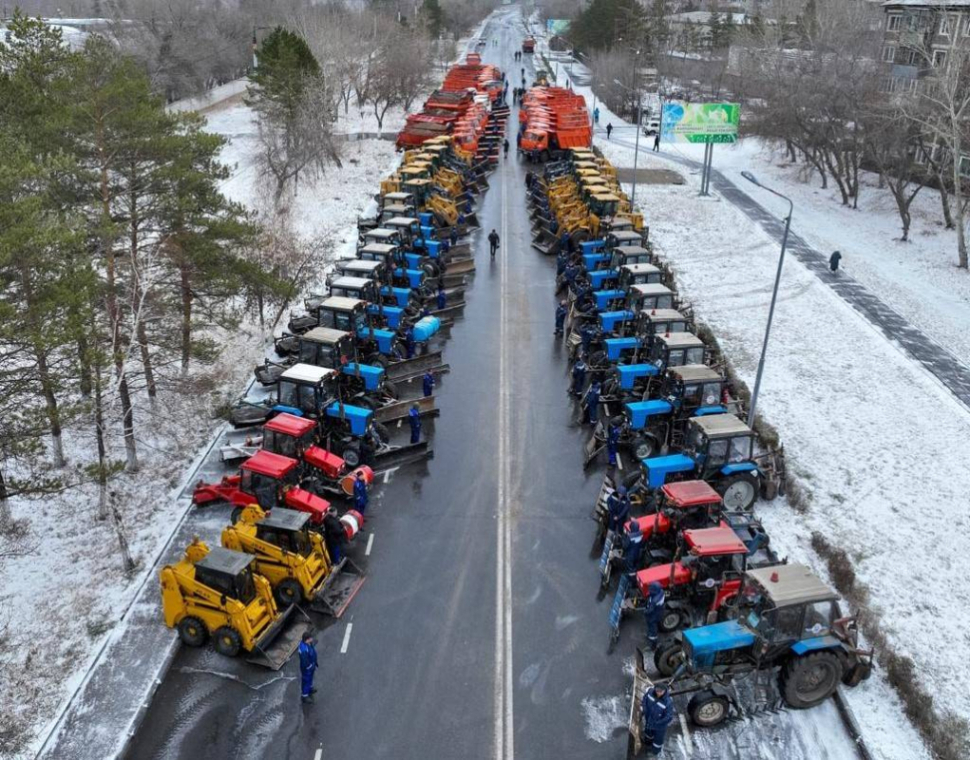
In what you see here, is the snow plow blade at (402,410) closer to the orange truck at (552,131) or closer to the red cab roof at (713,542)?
the red cab roof at (713,542)

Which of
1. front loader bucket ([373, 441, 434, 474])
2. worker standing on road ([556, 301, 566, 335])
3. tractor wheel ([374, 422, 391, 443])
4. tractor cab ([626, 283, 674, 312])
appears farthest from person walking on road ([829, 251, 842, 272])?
tractor wheel ([374, 422, 391, 443])

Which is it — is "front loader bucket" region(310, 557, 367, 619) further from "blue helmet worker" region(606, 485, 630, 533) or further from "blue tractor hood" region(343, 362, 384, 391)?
"blue tractor hood" region(343, 362, 384, 391)

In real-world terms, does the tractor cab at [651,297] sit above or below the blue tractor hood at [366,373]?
above

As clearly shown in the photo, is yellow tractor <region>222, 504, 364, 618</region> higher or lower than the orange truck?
lower

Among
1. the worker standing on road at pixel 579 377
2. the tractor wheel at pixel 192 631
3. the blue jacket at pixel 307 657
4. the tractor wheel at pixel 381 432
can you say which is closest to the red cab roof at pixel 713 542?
the blue jacket at pixel 307 657

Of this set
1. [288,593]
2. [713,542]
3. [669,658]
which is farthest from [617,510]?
[288,593]
